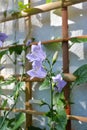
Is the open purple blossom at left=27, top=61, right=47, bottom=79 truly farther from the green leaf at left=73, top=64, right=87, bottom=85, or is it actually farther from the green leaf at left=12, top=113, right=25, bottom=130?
the green leaf at left=12, top=113, right=25, bottom=130

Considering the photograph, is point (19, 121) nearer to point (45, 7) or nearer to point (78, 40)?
point (78, 40)

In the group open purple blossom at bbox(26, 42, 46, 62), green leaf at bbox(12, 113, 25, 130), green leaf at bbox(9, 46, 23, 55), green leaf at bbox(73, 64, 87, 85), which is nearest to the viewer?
open purple blossom at bbox(26, 42, 46, 62)

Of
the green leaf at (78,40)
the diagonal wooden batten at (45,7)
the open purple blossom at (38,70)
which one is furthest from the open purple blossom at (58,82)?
the diagonal wooden batten at (45,7)

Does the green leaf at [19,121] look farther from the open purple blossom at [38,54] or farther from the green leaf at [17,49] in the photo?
the open purple blossom at [38,54]

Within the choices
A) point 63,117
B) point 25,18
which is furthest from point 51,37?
point 63,117

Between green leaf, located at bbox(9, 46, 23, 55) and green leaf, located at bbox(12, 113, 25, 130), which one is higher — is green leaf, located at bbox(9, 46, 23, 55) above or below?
above

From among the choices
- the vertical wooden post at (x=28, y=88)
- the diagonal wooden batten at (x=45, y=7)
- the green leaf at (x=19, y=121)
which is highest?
the diagonal wooden batten at (x=45, y=7)

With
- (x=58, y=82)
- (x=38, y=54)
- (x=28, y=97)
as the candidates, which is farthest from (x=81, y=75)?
(x=28, y=97)

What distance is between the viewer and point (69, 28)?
5.73ft

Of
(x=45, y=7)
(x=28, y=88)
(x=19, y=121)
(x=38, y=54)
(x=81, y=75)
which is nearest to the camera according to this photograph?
(x=38, y=54)

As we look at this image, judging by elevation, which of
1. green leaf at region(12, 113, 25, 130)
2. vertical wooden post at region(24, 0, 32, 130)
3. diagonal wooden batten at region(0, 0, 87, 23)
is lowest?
green leaf at region(12, 113, 25, 130)

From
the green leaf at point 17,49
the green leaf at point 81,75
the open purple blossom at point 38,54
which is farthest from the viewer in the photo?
the green leaf at point 17,49

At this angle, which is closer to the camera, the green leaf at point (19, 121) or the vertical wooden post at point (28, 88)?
the green leaf at point (19, 121)

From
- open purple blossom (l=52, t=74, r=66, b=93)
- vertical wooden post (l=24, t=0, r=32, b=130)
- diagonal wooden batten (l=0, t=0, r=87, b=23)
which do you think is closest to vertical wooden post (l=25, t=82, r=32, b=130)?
vertical wooden post (l=24, t=0, r=32, b=130)
